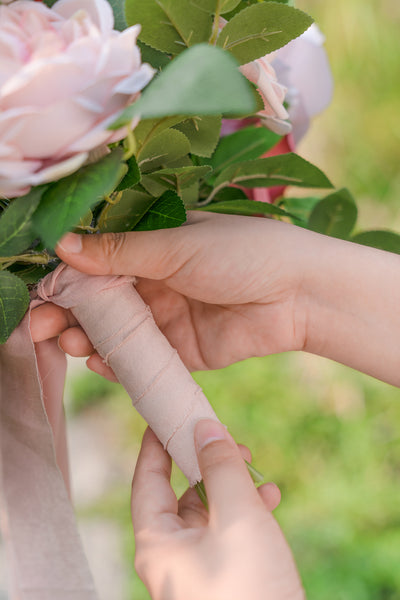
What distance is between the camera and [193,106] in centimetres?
28

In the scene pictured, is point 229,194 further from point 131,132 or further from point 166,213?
point 131,132

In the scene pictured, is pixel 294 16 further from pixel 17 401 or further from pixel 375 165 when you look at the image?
pixel 375 165

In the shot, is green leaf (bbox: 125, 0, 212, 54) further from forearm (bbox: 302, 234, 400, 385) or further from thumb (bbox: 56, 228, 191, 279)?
forearm (bbox: 302, 234, 400, 385)

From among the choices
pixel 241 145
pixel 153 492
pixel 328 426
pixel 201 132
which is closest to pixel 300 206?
pixel 241 145

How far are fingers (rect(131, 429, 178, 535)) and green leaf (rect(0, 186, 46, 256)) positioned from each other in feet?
0.87

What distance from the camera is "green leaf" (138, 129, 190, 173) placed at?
0.42 metres

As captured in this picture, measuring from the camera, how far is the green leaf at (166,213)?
45 centimetres

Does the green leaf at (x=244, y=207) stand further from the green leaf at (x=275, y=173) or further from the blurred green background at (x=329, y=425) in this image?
the blurred green background at (x=329, y=425)

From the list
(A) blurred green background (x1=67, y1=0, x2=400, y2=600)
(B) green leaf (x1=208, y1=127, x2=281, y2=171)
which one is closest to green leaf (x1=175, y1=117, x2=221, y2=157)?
(B) green leaf (x1=208, y1=127, x2=281, y2=171)

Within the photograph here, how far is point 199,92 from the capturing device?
0.28 metres

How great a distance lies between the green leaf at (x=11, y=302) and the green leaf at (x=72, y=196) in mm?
118

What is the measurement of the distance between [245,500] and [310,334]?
254mm

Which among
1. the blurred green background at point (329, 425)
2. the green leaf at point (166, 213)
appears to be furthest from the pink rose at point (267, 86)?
the blurred green background at point (329, 425)

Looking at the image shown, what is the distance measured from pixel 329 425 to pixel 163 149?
1.06m
